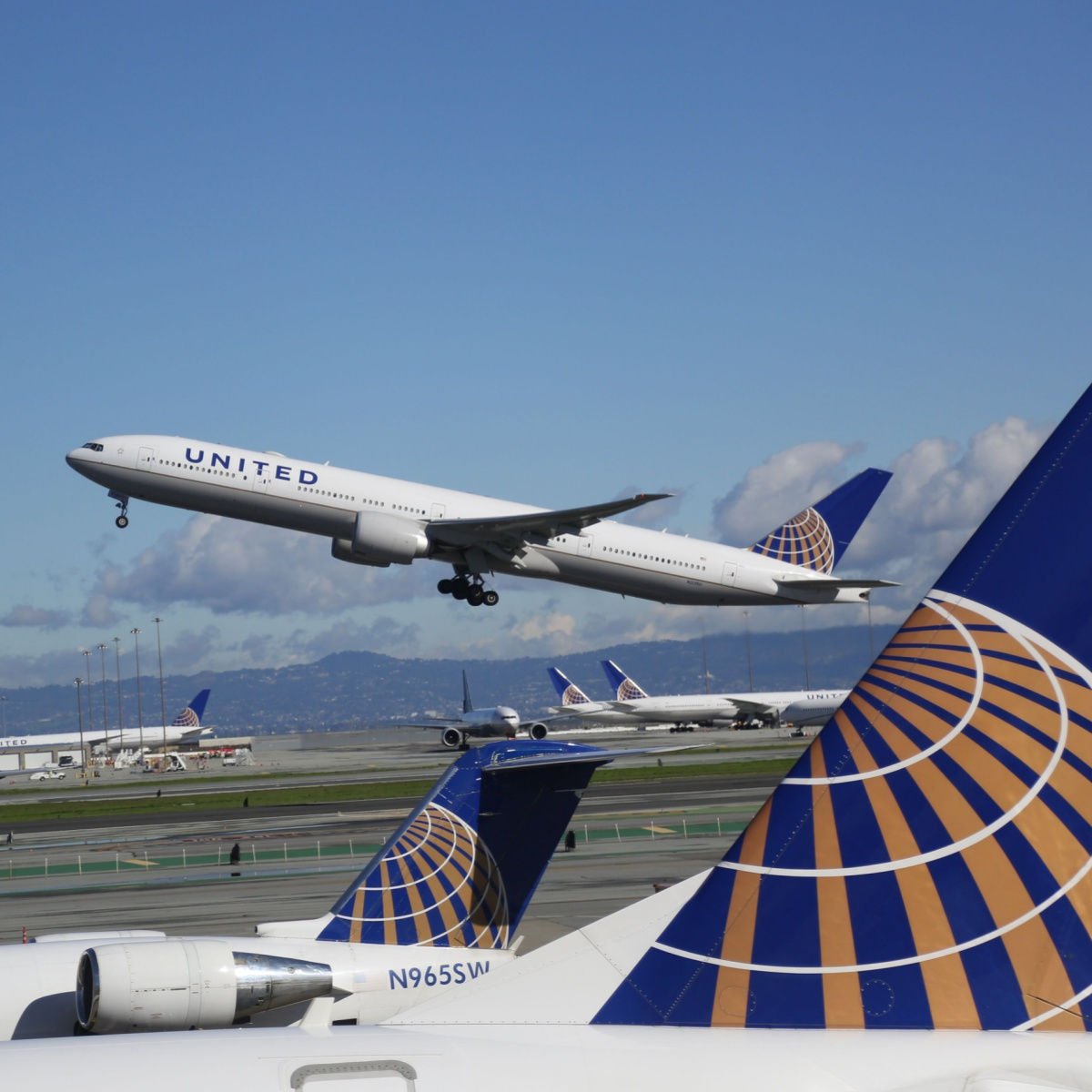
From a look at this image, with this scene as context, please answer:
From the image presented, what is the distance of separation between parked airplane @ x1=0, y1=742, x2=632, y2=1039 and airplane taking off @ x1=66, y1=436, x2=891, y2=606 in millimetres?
30893

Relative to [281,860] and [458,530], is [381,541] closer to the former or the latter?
[458,530]

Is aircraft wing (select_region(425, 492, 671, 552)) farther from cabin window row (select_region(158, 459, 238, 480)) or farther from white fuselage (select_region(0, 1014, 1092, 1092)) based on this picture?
white fuselage (select_region(0, 1014, 1092, 1092))

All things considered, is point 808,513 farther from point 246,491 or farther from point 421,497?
point 246,491

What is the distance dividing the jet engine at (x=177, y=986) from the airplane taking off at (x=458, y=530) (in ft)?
110

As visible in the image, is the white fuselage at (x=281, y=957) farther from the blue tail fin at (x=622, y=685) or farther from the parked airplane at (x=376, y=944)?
the blue tail fin at (x=622, y=685)

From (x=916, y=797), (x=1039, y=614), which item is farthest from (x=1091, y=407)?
(x=916, y=797)

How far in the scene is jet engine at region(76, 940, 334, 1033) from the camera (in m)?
10.2

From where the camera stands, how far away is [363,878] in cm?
1335

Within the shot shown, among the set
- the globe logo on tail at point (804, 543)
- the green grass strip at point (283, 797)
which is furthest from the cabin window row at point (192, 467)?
the globe logo on tail at point (804, 543)

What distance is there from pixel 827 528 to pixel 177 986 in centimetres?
5005

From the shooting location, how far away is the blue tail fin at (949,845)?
6695 millimetres

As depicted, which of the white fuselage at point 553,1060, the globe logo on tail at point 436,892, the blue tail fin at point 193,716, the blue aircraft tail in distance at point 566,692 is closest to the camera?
the white fuselage at point 553,1060

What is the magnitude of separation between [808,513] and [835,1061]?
52423 millimetres


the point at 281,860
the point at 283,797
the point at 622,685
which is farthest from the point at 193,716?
the point at 281,860
